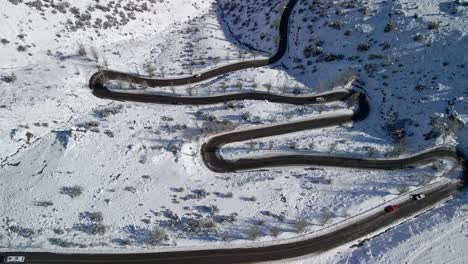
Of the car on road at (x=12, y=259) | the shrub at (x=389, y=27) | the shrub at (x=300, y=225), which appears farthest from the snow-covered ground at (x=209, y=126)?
the car on road at (x=12, y=259)

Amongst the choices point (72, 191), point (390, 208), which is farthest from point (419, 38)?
point (72, 191)

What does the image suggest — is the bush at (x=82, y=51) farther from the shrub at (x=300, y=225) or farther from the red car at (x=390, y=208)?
the red car at (x=390, y=208)

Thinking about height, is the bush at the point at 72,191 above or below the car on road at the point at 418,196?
above

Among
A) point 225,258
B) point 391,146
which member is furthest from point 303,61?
point 225,258

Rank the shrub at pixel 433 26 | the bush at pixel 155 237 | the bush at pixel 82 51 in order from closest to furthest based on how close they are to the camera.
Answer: the bush at pixel 155 237
the shrub at pixel 433 26
the bush at pixel 82 51

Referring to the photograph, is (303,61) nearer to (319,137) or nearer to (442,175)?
(319,137)

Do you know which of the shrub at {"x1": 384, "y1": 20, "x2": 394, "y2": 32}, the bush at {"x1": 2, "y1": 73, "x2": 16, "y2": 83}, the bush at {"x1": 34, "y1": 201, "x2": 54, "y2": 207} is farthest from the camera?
the shrub at {"x1": 384, "y1": 20, "x2": 394, "y2": 32}

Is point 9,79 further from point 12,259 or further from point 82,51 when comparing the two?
point 12,259

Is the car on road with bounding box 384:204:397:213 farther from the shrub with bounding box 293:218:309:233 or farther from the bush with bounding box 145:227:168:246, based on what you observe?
the bush with bounding box 145:227:168:246

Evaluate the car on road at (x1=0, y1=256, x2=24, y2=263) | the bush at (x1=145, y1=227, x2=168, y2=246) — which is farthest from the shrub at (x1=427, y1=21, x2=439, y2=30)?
the car on road at (x1=0, y1=256, x2=24, y2=263)
